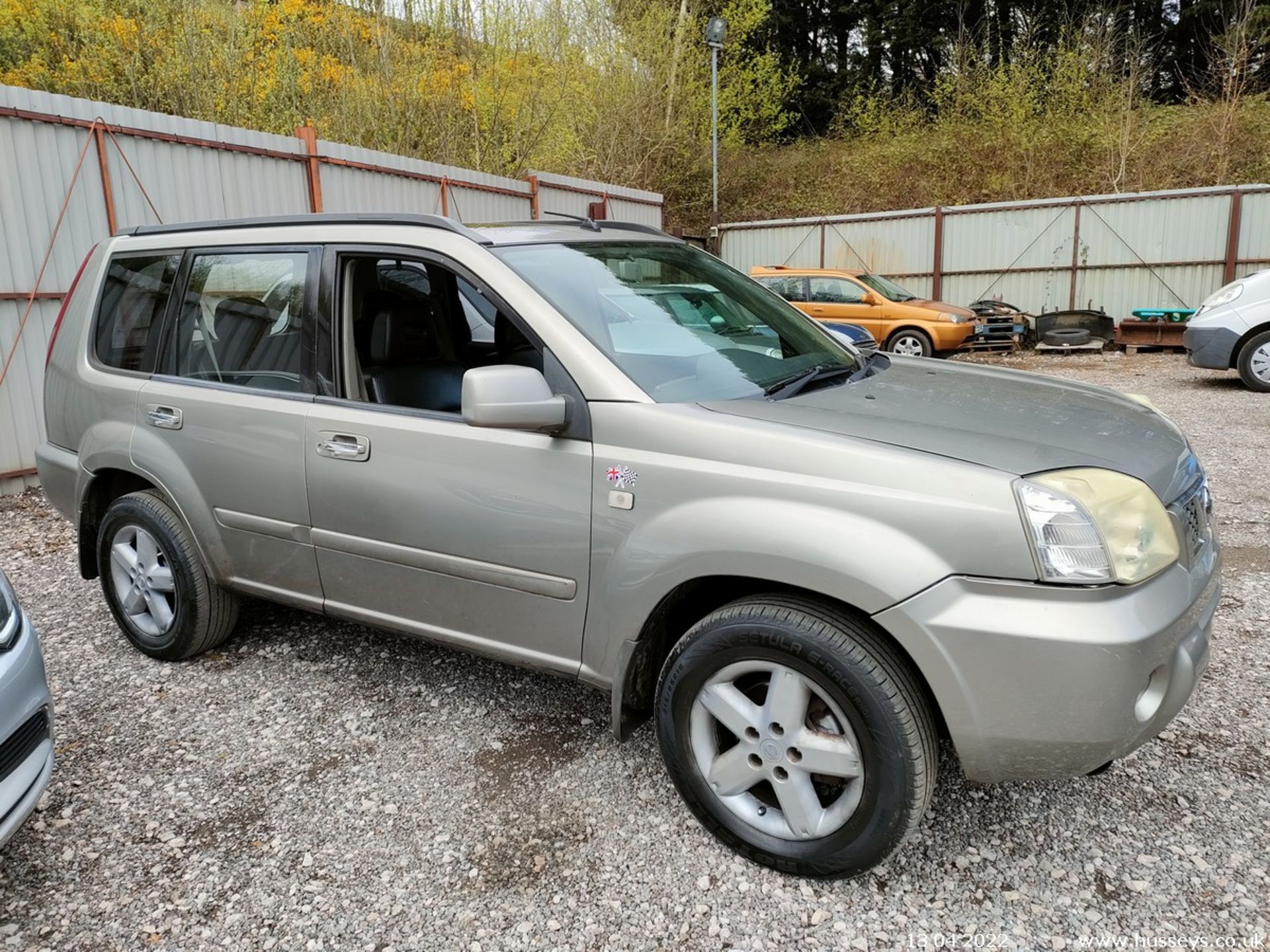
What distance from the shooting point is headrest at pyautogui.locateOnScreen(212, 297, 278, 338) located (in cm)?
323

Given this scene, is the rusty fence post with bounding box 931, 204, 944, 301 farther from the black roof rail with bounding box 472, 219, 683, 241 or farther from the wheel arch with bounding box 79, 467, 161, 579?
the wheel arch with bounding box 79, 467, 161, 579

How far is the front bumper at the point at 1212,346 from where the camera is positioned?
9.99 m

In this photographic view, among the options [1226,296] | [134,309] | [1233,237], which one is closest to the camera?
[134,309]

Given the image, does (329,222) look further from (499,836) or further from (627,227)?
(499,836)

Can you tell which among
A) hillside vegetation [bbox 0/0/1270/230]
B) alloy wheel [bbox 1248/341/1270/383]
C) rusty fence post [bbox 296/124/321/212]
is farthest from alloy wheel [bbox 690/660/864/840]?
hillside vegetation [bbox 0/0/1270/230]

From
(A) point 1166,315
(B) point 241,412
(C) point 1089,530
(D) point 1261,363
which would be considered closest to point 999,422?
(C) point 1089,530

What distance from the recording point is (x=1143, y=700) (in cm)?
199

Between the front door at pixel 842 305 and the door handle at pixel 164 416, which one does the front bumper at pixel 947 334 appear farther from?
the door handle at pixel 164 416

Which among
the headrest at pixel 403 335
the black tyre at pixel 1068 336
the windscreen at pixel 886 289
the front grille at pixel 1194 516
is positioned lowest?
the black tyre at pixel 1068 336

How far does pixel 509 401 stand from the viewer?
2.35 metres

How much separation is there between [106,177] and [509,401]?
20.6 ft

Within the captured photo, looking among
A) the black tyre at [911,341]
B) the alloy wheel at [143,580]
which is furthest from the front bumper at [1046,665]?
the black tyre at [911,341]

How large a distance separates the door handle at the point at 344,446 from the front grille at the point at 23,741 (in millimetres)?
1063

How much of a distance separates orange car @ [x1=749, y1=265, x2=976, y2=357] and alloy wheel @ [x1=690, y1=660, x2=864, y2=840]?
494 inches
